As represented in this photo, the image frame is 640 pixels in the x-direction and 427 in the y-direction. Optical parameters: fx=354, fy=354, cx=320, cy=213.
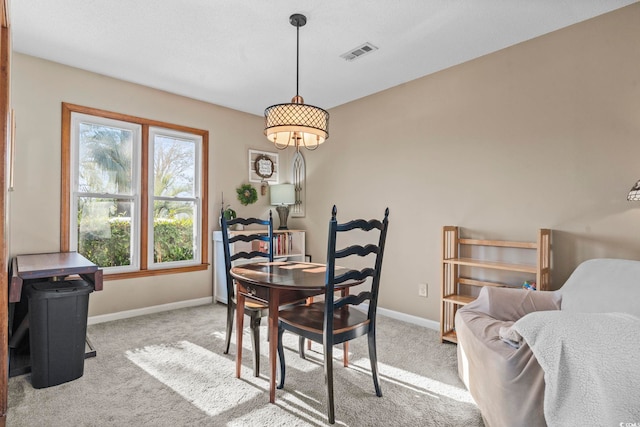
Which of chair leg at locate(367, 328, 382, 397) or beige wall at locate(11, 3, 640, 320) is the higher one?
beige wall at locate(11, 3, 640, 320)

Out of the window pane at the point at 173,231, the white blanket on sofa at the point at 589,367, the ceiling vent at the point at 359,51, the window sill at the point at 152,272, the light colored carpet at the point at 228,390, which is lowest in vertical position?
the light colored carpet at the point at 228,390

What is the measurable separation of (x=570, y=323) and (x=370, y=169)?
2.85 metres

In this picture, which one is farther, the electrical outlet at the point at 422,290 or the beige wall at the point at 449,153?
the electrical outlet at the point at 422,290

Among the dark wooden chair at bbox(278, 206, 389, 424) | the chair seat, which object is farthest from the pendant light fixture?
the chair seat

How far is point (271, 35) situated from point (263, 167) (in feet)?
7.31

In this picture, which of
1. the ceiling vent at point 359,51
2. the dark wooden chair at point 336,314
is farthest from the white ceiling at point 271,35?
the dark wooden chair at point 336,314

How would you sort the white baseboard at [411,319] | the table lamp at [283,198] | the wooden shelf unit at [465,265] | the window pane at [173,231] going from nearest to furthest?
1. the wooden shelf unit at [465,265]
2. the white baseboard at [411,319]
3. the window pane at [173,231]
4. the table lamp at [283,198]

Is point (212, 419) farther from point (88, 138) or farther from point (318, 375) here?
point (88, 138)

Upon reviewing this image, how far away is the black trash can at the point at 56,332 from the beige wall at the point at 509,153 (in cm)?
277

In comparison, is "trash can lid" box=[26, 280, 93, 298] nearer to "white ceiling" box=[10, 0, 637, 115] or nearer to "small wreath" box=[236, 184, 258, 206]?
"white ceiling" box=[10, 0, 637, 115]

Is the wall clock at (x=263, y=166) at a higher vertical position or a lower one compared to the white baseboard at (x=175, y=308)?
higher

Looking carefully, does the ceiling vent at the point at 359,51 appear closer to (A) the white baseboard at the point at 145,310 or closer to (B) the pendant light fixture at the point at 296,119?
(B) the pendant light fixture at the point at 296,119

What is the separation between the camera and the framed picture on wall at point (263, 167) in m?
4.70

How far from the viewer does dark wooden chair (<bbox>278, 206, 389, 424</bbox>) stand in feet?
6.22
